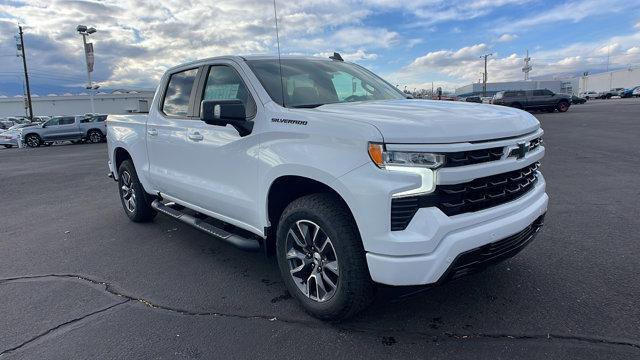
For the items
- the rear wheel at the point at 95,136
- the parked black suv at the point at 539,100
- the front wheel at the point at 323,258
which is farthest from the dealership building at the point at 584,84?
the front wheel at the point at 323,258

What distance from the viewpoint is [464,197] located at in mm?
2750

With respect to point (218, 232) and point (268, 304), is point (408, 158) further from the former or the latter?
point (218, 232)

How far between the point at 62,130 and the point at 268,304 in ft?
89.6

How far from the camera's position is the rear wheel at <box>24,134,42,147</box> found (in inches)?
1030

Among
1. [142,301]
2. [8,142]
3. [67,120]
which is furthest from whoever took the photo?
[8,142]

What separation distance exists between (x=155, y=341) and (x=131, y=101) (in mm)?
74306

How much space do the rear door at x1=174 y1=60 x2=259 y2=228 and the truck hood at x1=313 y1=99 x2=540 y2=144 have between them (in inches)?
29.1

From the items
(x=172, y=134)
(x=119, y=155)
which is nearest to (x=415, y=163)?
(x=172, y=134)

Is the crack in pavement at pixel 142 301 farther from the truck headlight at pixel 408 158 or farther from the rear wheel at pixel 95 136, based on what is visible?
the rear wheel at pixel 95 136

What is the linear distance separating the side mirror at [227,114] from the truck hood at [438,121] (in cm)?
58

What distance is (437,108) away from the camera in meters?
3.22

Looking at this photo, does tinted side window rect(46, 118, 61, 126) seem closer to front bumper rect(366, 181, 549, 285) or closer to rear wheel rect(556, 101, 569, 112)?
front bumper rect(366, 181, 549, 285)

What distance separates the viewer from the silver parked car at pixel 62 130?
2622cm

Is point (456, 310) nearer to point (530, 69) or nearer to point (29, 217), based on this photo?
point (29, 217)
